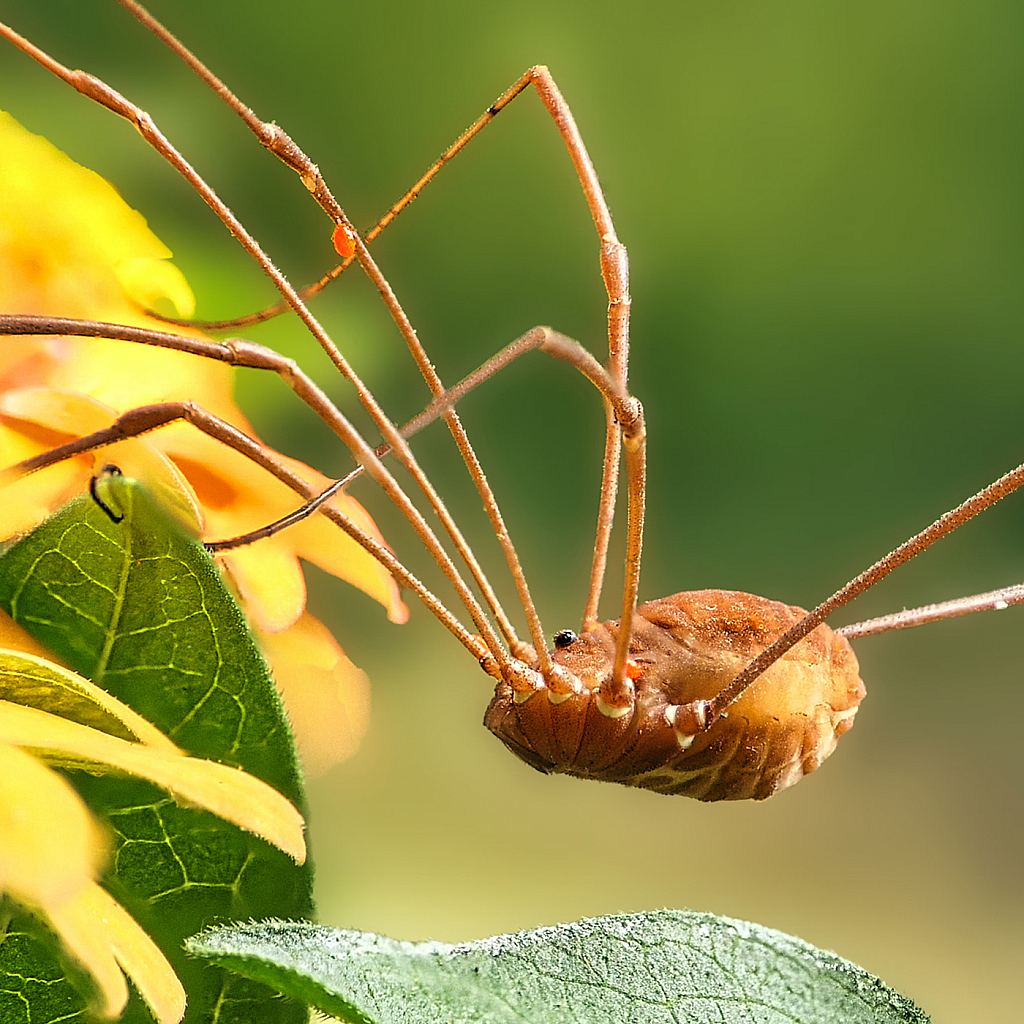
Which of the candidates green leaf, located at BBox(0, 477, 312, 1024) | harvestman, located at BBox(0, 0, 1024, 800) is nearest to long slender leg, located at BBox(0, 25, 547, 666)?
harvestman, located at BBox(0, 0, 1024, 800)

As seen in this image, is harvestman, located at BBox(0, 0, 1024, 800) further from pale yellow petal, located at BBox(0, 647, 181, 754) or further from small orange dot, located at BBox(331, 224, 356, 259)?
pale yellow petal, located at BBox(0, 647, 181, 754)

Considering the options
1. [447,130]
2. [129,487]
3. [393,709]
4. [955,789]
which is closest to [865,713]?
[955,789]

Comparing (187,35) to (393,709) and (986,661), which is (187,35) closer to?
(393,709)

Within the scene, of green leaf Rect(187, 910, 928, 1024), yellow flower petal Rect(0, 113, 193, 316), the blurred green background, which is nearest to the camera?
green leaf Rect(187, 910, 928, 1024)

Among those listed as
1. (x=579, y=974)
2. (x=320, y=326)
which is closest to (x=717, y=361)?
(x=320, y=326)

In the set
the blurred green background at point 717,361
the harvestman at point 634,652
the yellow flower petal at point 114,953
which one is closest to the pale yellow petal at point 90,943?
the yellow flower petal at point 114,953
